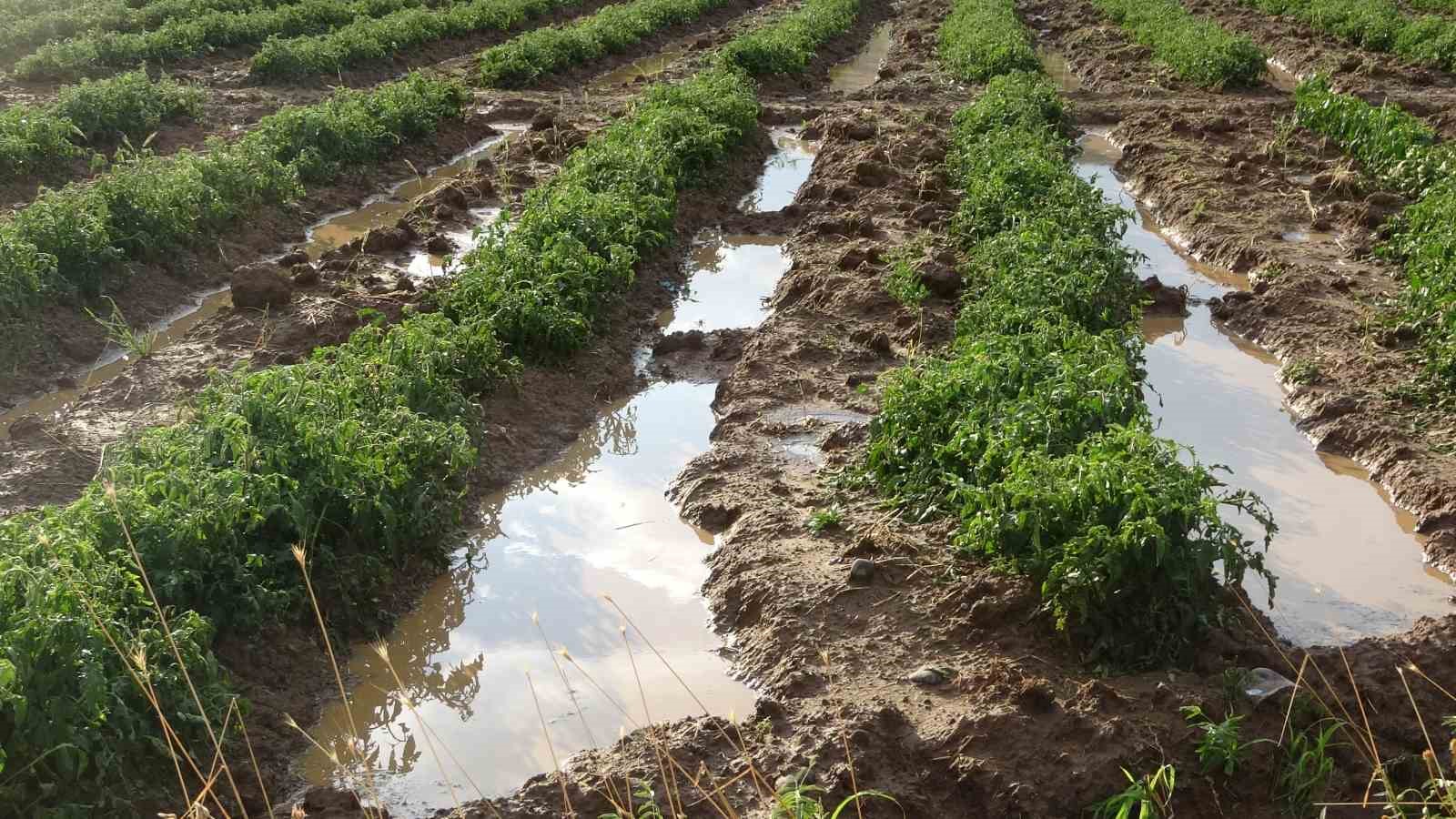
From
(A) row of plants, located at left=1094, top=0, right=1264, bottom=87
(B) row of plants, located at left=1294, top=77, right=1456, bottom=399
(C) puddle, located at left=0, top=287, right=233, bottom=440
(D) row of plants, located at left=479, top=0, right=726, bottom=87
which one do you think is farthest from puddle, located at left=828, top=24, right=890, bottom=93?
(C) puddle, located at left=0, top=287, right=233, bottom=440

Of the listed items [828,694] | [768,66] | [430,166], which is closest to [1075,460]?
[828,694]

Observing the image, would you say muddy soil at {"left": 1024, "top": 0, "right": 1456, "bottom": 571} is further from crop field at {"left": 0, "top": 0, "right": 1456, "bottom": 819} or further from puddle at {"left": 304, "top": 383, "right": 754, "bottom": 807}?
puddle at {"left": 304, "top": 383, "right": 754, "bottom": 807}

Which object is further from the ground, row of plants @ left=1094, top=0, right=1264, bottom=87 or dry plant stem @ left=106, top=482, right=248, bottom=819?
dry plant stem @ left=106, top=482, right=248, bottom=819

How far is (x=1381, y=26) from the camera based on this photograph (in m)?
21.7

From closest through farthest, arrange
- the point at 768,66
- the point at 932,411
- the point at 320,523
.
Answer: the point at 320,523 < the point at 932,411 < the point at 768,66

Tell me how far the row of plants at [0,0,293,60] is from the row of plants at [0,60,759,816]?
40.7 ft

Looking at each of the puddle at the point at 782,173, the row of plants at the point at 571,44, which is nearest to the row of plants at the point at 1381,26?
the puddle at the point at 782,173

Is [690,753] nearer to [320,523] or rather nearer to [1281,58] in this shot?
[320,523]

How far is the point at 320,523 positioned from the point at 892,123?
11.1 meters

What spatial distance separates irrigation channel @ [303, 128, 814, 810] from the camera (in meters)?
5.20

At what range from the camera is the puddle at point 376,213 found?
37.5 feet

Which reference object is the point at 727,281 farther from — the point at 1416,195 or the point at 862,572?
the point at 1416,195

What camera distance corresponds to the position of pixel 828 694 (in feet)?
17.1

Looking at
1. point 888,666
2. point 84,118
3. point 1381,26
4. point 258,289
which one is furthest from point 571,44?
point 888,666
